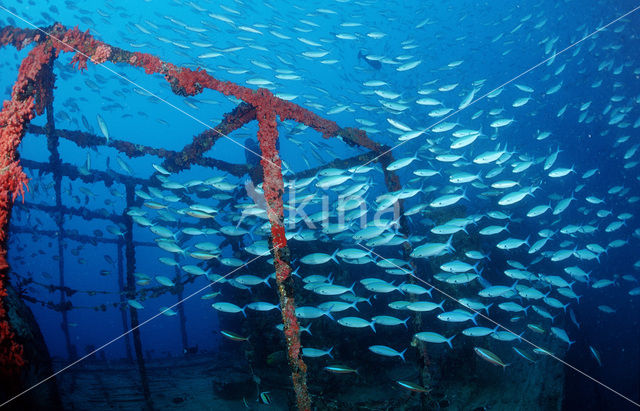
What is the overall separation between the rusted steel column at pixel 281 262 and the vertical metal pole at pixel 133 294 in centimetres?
376

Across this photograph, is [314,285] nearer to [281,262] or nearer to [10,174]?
[281,262]

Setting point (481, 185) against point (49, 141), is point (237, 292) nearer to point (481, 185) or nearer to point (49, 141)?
point (49, 141)

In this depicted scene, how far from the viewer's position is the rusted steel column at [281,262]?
11.5 feet

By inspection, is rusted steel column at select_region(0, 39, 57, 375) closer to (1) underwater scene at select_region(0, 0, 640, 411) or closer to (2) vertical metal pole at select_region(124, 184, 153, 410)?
(1) underwater scene at select_region(0, 0, 640, 411)

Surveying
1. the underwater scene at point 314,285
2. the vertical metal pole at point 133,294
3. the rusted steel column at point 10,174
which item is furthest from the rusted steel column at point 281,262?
the vertical metal pole at point 133,294

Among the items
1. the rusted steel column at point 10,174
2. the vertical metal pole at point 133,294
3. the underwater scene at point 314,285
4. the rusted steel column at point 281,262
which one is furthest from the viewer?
the vertical metal pole at point 133,294

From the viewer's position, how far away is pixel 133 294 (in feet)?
19.7

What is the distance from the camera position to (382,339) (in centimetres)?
705

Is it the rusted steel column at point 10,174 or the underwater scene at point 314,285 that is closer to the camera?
the rusted steel column at point 10,174

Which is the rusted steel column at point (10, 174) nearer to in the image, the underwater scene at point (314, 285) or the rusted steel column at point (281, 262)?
the underwater scene at point (314, 285)

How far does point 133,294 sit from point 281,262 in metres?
4.01

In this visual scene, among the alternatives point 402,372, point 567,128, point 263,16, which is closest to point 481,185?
point 402,372

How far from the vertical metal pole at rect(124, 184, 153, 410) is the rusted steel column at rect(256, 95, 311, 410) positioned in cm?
376

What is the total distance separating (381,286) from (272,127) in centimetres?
362
